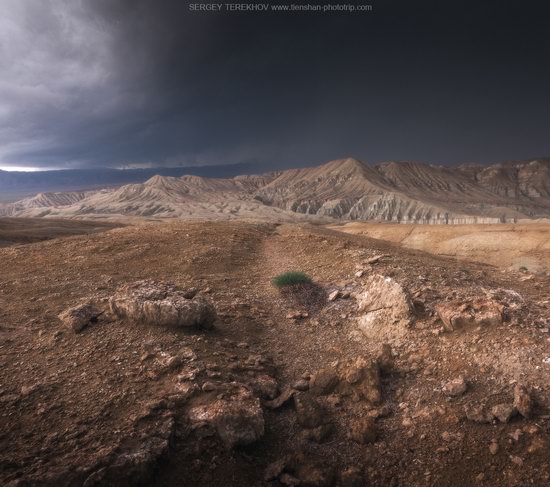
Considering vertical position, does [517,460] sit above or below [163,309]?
below

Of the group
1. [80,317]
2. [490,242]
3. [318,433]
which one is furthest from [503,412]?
[490,242]

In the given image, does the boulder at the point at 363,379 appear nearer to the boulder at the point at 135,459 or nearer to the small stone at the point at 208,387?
the small stone at the point at 208,387

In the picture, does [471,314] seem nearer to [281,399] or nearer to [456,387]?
[456,387]

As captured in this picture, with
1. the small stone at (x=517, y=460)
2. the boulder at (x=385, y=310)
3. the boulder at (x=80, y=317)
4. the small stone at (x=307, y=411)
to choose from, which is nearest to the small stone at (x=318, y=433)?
the small stone at (x=307, y=411)

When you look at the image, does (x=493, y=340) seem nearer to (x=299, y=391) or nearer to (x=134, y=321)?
(x=299, y=391)

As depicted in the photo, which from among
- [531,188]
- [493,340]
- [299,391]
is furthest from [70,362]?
[531,188]

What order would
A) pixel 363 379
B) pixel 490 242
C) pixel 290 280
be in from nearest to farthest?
pixel 363 379
pixel 290 280
pixel 490 242
